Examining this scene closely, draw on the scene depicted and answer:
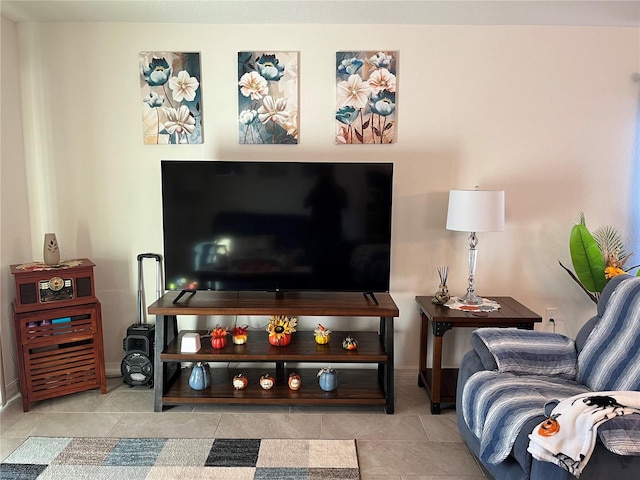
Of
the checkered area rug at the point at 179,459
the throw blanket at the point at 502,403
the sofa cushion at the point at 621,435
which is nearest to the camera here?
the sofa cushion at the point at 621,435

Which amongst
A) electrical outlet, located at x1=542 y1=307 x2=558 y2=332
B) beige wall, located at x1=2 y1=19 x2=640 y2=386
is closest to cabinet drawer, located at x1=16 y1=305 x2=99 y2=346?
beige wall, located at x1=2 y1=19 x2=640 y2=386

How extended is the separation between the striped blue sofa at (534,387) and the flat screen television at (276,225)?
Result: 770 millimetres

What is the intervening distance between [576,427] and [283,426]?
152 centimetres

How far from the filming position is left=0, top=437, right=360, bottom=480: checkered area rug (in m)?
2.05

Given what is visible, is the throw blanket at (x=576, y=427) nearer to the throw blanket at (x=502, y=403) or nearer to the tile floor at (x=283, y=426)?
the throw blanket at (x=502, y=403)

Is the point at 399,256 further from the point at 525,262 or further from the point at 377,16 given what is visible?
the point at 377,16

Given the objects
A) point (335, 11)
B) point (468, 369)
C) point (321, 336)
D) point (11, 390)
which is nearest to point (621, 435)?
point (468, 369)

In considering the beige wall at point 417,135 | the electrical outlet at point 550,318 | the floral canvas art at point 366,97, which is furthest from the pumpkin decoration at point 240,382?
the electrical outlet at point 550,318

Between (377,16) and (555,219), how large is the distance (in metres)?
1.73

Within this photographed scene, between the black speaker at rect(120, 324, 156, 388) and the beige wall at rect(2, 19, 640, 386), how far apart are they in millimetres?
421

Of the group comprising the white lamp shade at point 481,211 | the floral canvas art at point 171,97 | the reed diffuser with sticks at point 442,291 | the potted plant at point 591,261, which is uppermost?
the floral canvas art at point 171,97

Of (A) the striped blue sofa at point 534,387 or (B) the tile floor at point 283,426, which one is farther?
(B) the tile floor at point 283,426

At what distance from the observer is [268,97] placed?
9.40 feet

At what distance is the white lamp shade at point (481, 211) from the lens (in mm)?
2541
